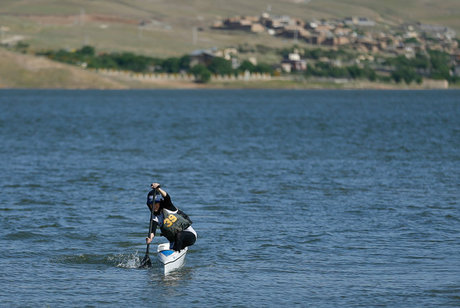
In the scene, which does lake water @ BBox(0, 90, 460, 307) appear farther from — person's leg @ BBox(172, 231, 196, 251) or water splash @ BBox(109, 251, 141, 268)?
person's leg @ BBox(172, 231, 196, 251)

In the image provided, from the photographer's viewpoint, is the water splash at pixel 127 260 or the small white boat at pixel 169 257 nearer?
the small white boat at pixel 169 257

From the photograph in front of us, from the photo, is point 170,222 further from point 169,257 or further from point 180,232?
point 169,257

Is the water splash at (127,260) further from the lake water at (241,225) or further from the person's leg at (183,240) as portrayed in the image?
the person's leg at (183,240)

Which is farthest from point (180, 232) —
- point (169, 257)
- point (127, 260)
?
point (127, 260)

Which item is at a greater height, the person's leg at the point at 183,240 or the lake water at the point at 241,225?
the person's leg at the point at 183,240

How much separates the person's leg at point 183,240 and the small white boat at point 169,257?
0.41 feet

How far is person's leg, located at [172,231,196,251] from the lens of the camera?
66.2 ft

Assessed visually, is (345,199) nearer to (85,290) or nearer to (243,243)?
(243,243)

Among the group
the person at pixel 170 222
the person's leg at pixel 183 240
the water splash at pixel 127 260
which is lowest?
the water splash at pixel 127 260

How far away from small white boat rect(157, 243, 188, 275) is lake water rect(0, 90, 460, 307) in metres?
0.37

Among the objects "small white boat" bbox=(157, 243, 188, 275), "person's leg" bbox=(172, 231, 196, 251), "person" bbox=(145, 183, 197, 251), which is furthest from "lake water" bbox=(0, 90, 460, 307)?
"person" bbox=(145, 183, 197, 251)

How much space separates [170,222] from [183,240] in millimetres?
616

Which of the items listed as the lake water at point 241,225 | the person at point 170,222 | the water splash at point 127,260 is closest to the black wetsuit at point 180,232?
the person at point 170,222

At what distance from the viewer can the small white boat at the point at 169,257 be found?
20.0 meters
